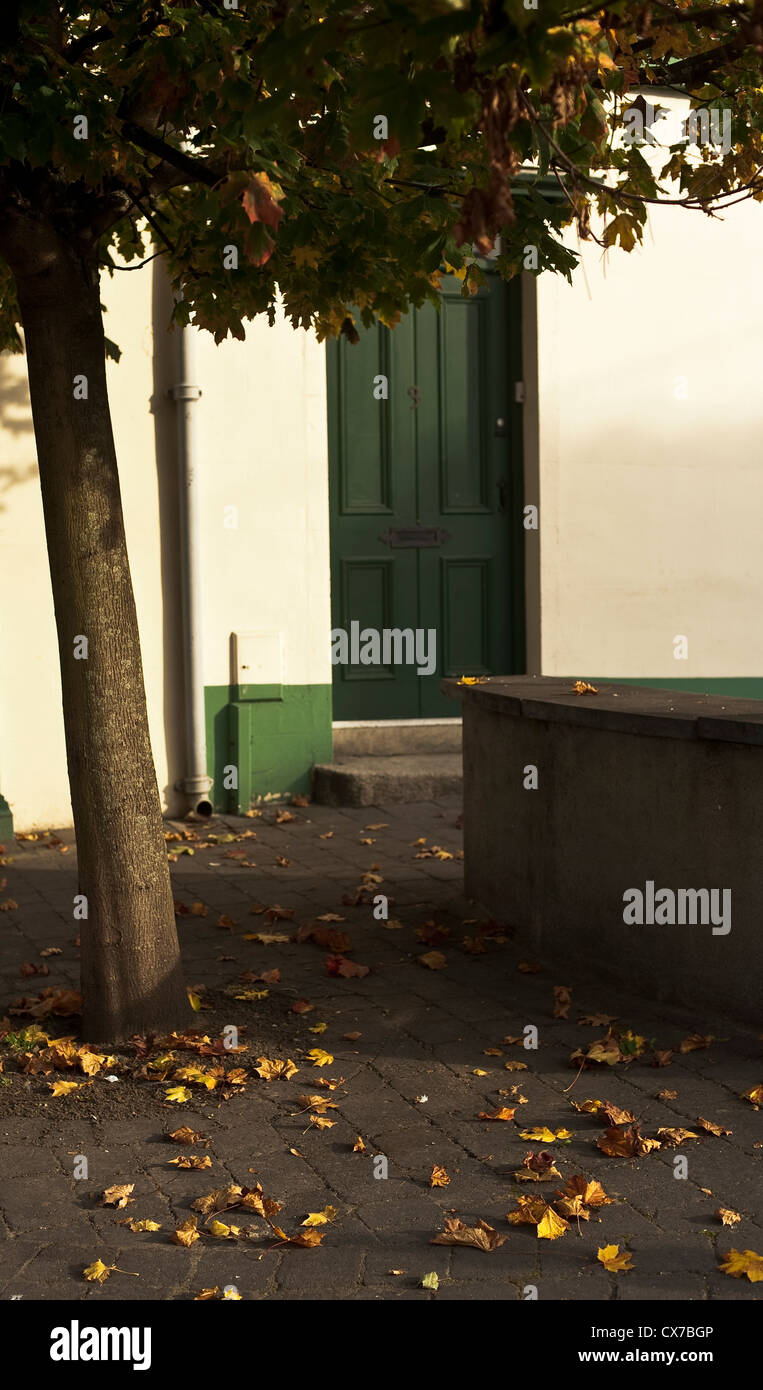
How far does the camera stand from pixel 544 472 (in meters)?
9.78

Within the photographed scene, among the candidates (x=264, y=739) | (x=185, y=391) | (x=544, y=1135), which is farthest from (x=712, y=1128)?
(x=185, y=391)

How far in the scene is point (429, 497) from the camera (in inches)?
386

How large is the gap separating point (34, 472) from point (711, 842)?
5074mm

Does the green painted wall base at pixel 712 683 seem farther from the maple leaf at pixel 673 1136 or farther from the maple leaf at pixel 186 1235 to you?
the maple leaf at pixel 186 1235

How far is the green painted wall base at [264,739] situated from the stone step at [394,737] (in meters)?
0.29

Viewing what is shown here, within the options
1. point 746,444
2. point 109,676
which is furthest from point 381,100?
point 746,444

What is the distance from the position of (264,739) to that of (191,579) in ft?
3.58

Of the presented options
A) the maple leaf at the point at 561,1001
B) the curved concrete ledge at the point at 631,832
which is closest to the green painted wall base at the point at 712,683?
the curved concrete ledge at the point at 631,832

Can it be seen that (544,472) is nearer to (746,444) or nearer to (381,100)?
(746,444)

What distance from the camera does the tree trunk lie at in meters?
4.76

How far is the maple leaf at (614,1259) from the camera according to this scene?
11.1 ft

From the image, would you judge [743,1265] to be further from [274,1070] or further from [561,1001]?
[561,1001]

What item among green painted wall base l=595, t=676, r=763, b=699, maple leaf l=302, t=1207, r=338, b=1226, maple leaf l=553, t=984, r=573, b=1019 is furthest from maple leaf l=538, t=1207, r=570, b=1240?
green painted wall base l=595, t=676, r=763, b=699
